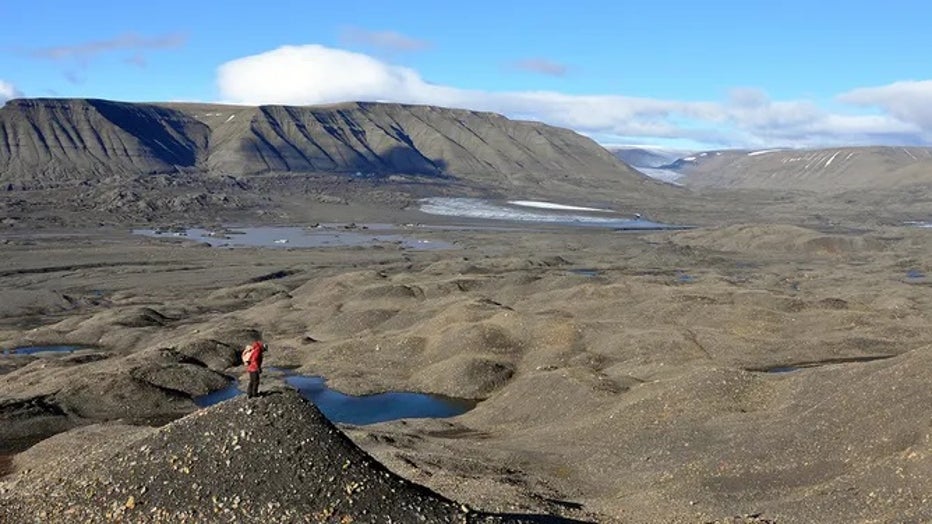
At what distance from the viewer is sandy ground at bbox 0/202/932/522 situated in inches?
1320

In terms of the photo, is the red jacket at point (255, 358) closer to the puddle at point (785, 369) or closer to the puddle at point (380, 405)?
the puddle at point (380, 405)

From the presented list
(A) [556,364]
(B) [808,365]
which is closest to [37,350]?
(A) [556,364]

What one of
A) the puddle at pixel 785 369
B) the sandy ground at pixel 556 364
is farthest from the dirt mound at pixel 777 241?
the puddle at pixel 785 369

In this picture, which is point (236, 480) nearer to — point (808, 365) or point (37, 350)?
point (808, 365)

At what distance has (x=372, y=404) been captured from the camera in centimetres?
5797

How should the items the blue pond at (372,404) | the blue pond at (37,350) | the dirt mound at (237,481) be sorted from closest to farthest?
the dirt mound at (237,481), the blue pond at (372,404), the blue pond at (37,350)

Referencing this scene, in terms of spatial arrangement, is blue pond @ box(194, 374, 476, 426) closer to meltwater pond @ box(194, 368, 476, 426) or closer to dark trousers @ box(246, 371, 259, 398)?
meltwater pond @ box(194, 368, 476, 426)

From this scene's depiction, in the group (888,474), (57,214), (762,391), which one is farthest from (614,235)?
(888,474)

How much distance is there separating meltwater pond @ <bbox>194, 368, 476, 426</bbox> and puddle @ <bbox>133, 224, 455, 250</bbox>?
97619 millimetres

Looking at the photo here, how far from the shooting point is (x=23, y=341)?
77.2 m

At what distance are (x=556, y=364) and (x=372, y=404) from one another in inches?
520

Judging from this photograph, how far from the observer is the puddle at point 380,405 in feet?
181

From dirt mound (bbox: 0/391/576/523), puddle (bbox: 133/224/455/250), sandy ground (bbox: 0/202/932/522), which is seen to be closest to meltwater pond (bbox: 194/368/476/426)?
sandy ground (bbox: 0/202/932/522)

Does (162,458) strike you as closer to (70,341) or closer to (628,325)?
(628,325)
